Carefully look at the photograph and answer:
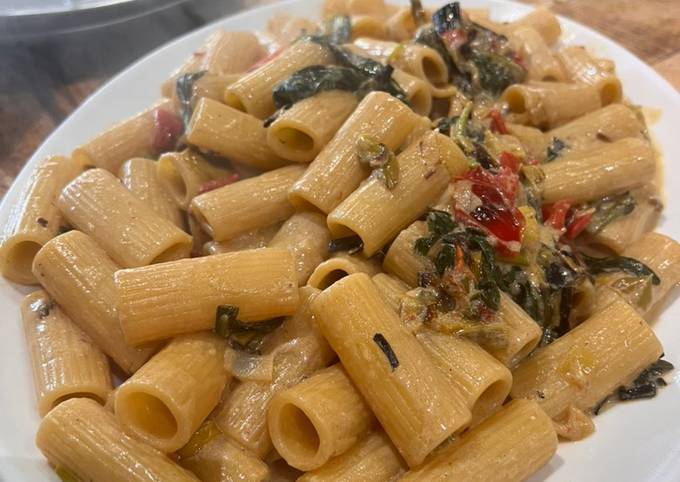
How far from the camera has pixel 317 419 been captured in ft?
5.81

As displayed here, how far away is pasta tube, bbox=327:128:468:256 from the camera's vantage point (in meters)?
2.17

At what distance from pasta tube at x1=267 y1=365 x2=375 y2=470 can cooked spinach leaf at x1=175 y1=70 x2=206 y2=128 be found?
138 centimetres

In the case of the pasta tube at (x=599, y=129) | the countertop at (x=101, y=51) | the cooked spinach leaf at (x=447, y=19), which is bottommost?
the countertop at (x=101, y=51)

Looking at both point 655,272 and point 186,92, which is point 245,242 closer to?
point 186,92

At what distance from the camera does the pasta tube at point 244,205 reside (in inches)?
92.0

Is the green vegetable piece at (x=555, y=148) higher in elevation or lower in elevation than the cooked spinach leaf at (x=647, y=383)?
higher

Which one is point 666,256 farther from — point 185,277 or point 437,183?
point 185,277

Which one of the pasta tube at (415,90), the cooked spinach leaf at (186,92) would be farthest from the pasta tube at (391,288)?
the cooked spinach leaf at (186,92)

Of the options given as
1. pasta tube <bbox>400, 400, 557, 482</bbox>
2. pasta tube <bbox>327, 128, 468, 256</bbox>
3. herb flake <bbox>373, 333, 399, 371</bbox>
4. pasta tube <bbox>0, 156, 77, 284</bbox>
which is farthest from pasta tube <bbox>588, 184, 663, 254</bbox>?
pasta tube <bbox>0, 156, 77, 284</bbox>

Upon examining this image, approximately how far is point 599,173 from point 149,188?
169cm

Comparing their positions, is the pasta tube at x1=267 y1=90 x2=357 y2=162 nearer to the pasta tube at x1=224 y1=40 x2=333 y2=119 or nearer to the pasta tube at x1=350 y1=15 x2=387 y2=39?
the pasta tube at x1=224 y1=40 x2=333 y2=119

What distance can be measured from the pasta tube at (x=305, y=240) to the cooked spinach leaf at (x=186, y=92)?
2.48 feet

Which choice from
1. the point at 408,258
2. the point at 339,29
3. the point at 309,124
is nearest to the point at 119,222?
the point at 309,124

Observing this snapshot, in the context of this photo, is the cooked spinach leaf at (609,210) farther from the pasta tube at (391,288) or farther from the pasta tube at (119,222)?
the pasta tube at (119,222)
